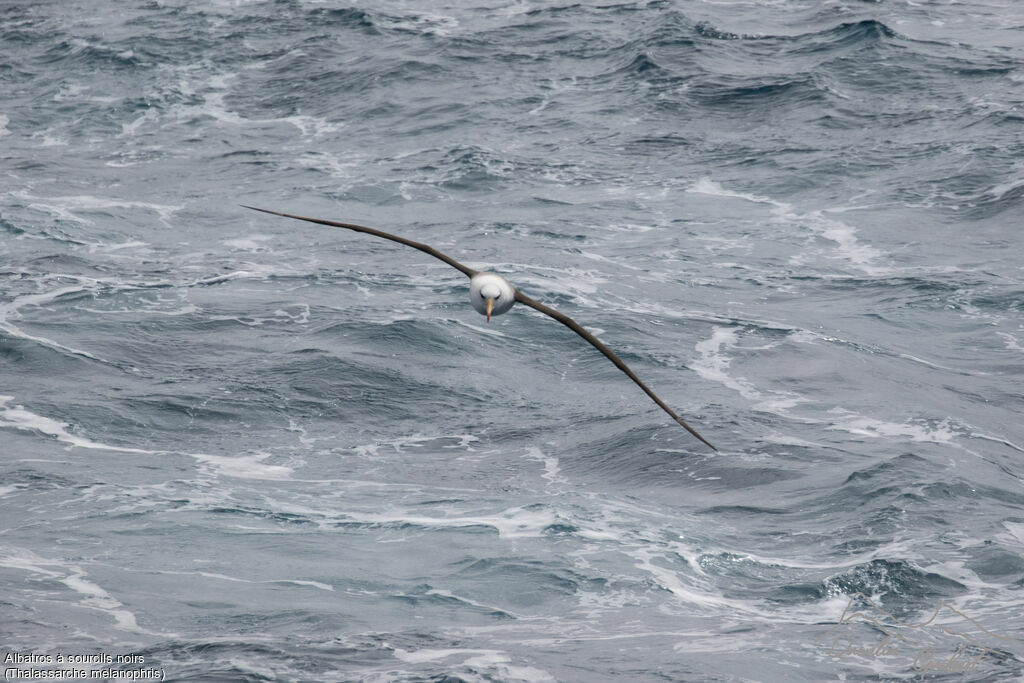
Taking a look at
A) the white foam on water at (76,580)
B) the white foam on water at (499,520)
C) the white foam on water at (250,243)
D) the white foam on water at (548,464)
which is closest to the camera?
the white foam on water at (76,580)

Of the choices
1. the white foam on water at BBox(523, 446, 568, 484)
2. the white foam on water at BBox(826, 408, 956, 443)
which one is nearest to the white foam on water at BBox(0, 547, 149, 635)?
the white foam on water at BBox(523, 446, 568, 484)

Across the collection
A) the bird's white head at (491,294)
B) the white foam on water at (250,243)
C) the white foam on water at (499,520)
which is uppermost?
the bird's white head at (491,294)

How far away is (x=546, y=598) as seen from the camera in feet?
74.9

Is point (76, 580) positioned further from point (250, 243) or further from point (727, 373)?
point (250, 243)

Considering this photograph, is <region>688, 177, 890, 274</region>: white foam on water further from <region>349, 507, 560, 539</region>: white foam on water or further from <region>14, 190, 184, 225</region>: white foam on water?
<region>14, 190, 184, 225</region>: white foam on water

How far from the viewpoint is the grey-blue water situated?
22.1 m

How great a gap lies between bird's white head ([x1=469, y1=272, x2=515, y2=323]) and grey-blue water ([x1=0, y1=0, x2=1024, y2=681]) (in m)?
5.47

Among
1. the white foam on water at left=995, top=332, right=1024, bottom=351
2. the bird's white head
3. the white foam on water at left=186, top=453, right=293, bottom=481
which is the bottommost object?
the white foam on water at left=186, top=453, right=293, bottom=481

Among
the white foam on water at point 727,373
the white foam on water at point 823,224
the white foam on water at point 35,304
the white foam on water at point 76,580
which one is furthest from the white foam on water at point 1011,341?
the white foam on water at point 76,580

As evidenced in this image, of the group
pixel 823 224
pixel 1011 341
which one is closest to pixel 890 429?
pixel 1011 341
